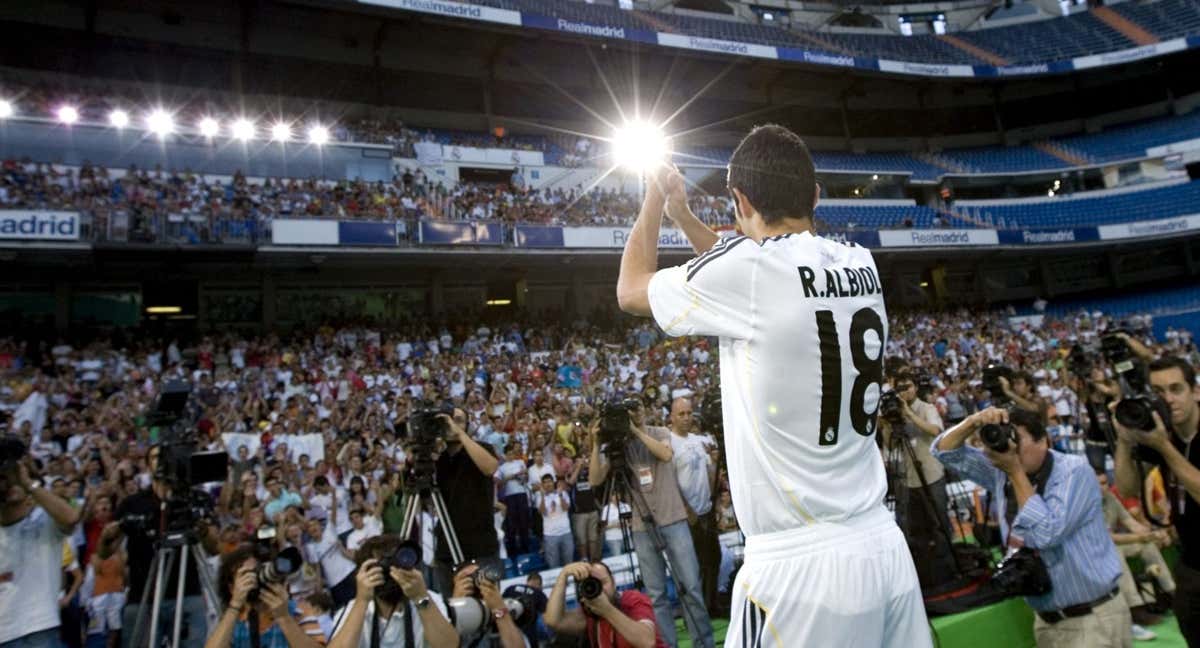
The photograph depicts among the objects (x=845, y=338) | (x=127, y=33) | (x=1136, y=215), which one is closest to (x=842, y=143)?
(x=1136, y=215)

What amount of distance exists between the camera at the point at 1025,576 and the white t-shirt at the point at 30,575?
217 inches

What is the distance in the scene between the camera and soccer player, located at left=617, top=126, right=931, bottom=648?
5.40 feet

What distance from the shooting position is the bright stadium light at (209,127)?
1964 cm

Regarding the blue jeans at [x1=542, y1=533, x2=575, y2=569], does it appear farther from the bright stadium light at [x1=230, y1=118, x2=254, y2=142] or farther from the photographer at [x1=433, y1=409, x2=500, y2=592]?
the bright stadium light at [x1=230, y1=118, x2=254, y2=142]

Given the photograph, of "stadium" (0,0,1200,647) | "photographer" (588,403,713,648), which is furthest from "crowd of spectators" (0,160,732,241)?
"photographer" (588,403,713,648)

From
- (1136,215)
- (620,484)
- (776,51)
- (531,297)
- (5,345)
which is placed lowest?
(620,484)

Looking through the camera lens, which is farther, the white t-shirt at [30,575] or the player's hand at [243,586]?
the white t-shirt at [30,575]

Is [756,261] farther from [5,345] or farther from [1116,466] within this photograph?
[5,345]

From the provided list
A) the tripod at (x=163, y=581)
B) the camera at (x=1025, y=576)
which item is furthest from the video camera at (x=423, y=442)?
the camera at (x=1025, y=576)

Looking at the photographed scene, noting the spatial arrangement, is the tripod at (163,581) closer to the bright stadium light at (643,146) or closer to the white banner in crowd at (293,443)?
the bright stadium light at (643,146)

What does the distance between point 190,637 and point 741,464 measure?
16.0ft

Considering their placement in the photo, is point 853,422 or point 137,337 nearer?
point 853,422

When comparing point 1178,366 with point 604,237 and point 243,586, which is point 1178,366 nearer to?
point 243,586

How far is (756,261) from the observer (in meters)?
1.75
